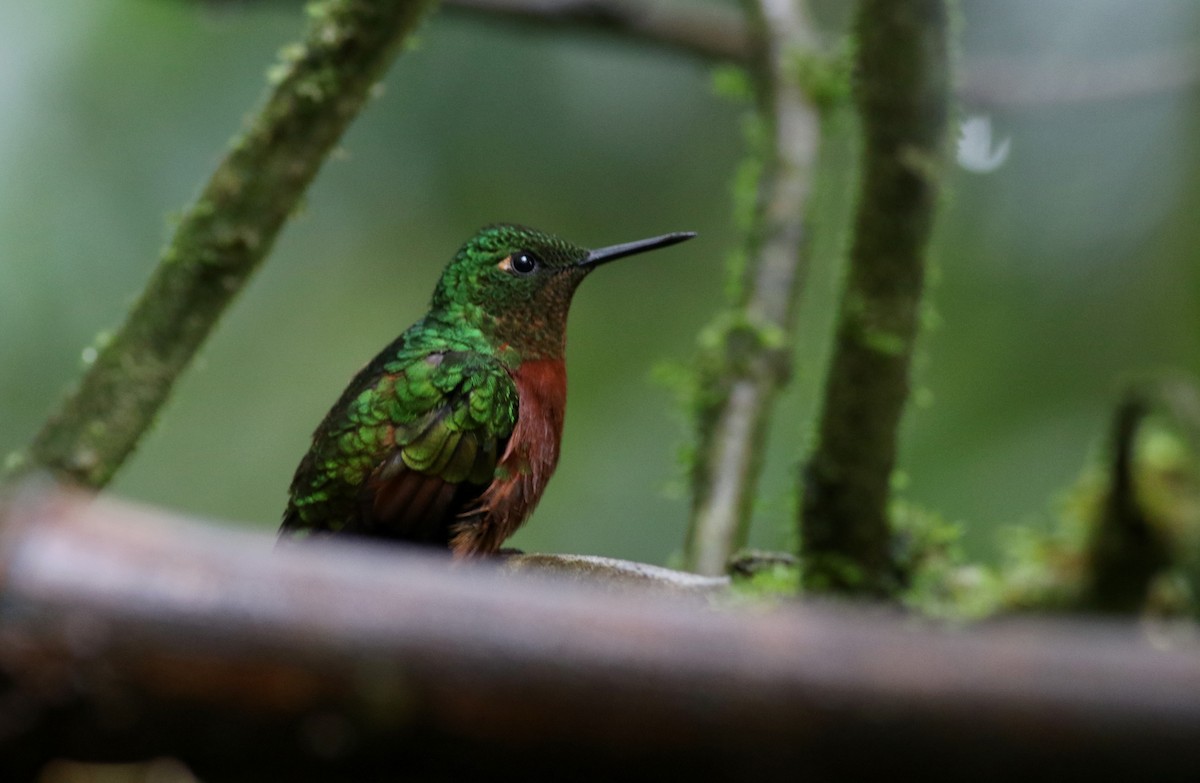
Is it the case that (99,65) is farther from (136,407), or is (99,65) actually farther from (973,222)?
(136,407)

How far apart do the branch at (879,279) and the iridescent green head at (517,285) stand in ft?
2.20

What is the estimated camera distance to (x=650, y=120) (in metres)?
8.51

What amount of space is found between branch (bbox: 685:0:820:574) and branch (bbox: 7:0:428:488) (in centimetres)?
141

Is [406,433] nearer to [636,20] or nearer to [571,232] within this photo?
[636,20]

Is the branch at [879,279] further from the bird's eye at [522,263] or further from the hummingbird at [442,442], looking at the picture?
the bird's eye at [522,263]

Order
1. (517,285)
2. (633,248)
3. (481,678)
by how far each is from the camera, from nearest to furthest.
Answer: (481,678)
(633,248)
(517,285)

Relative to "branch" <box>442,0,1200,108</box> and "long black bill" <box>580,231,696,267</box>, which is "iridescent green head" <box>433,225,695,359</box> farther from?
"branch" <box>442,0,1200,108</box>

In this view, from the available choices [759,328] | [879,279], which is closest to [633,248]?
[879,279]

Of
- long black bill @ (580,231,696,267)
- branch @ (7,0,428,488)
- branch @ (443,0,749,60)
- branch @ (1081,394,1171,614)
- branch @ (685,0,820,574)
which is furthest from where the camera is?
branch @ (443,0,749,60)

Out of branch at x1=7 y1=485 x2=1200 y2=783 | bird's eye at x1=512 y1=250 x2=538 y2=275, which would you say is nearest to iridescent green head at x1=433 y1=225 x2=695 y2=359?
bird's eye at x1=512 y1=250 x2=538 y2=275

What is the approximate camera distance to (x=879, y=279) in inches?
112

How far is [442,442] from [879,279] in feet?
3.47

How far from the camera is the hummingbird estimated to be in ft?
9.64

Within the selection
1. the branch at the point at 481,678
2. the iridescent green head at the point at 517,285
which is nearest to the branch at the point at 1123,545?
the iridescent green head at the point at 517,285
